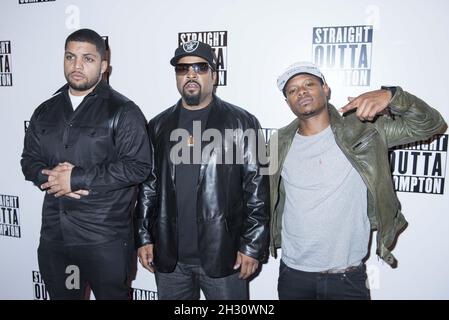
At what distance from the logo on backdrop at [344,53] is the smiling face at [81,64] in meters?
1.39

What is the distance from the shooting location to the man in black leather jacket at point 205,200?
1799 millimetres

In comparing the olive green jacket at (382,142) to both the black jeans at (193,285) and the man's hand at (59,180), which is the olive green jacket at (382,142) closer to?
the black jeans at (193,285)

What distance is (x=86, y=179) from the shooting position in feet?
5.69

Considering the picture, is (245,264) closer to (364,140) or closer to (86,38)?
(364,140)

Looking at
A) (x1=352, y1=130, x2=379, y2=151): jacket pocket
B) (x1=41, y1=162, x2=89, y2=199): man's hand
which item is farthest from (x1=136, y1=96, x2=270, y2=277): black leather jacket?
(x1=352, y1=130, x2=379, y2=151): jacket pocket

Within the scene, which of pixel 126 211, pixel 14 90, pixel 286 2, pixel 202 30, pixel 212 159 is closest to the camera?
pixel 212 159

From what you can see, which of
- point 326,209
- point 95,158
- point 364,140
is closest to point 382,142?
point 364,140

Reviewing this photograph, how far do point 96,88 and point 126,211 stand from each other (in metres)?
0.71

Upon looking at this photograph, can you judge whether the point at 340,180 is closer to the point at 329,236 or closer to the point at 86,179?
the point at 329,236

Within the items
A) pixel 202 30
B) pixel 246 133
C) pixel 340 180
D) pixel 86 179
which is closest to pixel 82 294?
pixel 86 179

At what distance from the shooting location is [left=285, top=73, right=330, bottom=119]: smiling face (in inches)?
69.3

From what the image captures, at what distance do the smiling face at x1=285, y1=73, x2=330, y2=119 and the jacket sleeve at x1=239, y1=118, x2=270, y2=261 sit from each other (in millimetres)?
317

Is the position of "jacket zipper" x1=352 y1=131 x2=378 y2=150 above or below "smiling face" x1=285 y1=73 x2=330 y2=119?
below

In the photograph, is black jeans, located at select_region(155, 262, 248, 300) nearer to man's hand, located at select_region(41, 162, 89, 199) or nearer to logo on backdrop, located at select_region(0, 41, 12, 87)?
man's hand, located at select_region(41, 162, 89, 199)
